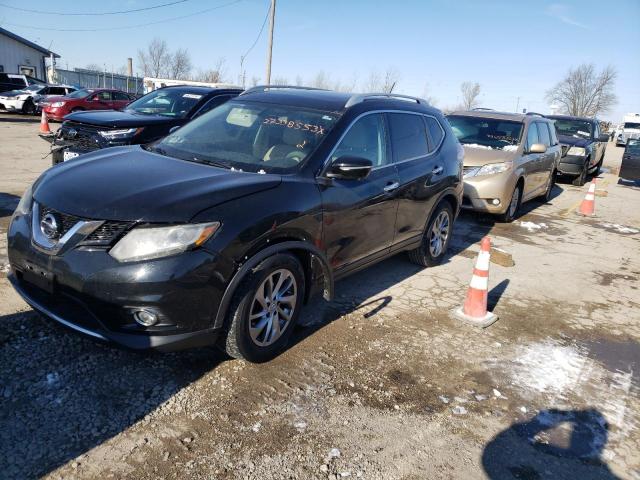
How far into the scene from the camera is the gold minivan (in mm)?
8219

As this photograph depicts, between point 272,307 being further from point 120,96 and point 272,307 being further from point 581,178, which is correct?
point 120,96

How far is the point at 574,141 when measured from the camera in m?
14.5

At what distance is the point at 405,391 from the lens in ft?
11.2

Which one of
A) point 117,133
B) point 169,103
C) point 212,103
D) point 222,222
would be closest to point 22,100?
point 169,103

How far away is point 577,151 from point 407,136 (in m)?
11.2

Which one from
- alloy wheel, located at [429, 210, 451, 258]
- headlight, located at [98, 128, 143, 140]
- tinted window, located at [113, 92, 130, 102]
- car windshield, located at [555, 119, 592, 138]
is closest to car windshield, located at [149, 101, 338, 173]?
alloy wheel, located at [429, 210, 451, 258]

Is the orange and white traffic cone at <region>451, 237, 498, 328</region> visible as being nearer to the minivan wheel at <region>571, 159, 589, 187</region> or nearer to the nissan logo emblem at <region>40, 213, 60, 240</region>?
the nissan logo emblem at <region>40, 213, 60, 240</region>

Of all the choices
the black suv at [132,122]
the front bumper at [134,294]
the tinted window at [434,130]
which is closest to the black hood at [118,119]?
the black suv at [132,122]

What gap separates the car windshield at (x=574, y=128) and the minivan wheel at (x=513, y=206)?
7675 millimetres

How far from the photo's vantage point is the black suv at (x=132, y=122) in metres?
7.18

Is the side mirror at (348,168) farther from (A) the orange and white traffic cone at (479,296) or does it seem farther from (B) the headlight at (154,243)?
(A) the orange and white traffic cone at (479,296)

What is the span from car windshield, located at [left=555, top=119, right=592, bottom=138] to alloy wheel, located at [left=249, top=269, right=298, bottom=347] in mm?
14377

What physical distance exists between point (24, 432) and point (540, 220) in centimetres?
899

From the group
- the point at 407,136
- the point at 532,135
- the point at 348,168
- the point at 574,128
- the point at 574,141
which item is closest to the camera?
the point at 348,168
